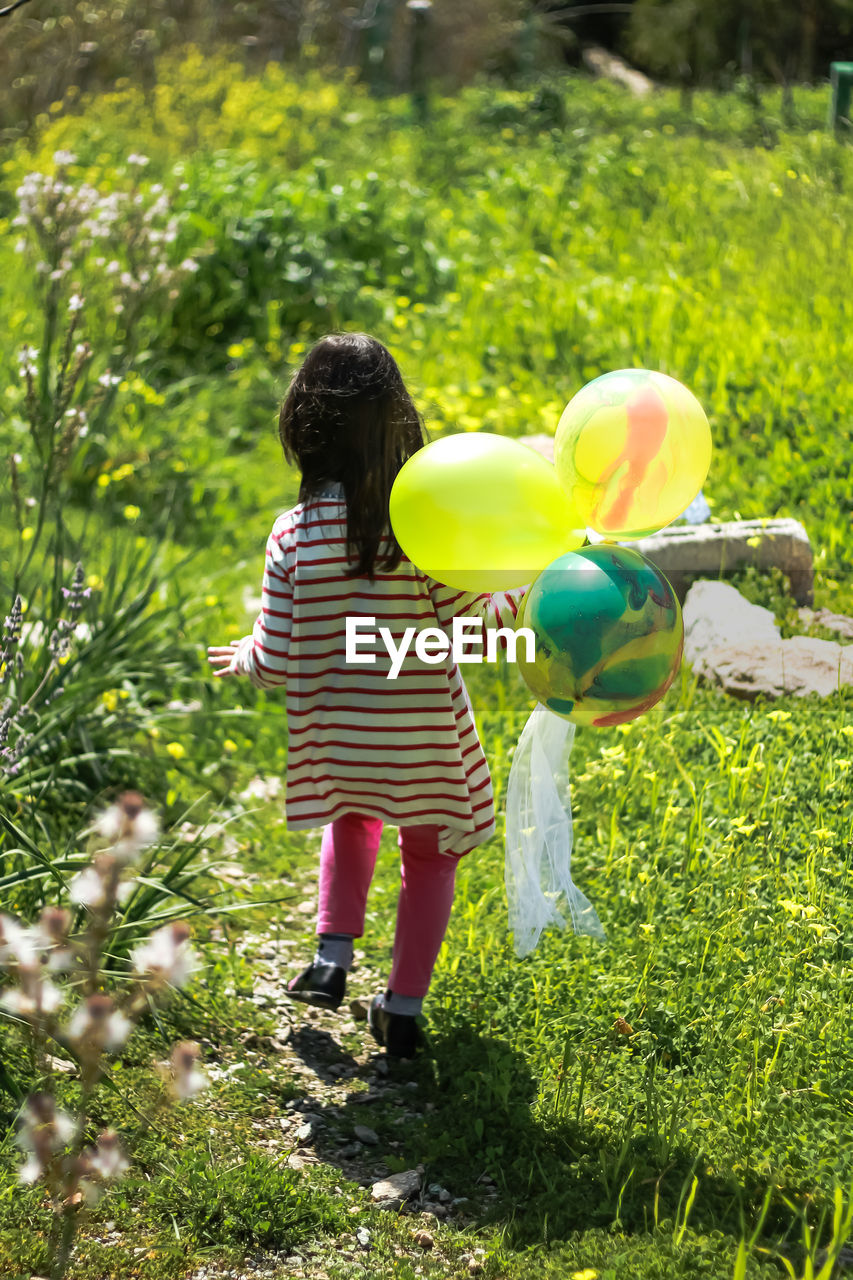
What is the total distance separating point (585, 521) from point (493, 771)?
149 centimetres

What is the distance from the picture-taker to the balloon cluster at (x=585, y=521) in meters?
2.07

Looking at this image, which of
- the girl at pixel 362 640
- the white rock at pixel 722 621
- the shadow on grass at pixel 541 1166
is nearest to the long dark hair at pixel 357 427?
the girl at pixel 362 640

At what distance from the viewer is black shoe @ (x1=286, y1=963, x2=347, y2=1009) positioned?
8.72ft

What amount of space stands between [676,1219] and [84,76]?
11.8 meters

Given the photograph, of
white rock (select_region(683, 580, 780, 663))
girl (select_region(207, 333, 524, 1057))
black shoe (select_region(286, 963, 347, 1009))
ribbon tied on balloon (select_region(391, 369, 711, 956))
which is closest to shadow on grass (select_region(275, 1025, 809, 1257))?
black shoe (select_region(286, 963, 347, 1009))

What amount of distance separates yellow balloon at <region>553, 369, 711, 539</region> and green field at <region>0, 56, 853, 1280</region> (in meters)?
0.76

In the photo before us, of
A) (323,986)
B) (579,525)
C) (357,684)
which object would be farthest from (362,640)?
(323,986)

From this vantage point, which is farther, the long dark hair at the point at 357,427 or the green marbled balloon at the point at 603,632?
the long dark hair at the point at 357,427

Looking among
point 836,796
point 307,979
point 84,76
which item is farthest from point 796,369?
point 84,76

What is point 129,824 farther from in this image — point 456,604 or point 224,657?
point 224,657

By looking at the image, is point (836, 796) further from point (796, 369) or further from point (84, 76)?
point (84, 76)

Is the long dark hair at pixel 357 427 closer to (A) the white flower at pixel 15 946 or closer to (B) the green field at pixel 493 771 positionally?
(B) the green field at pixel 493 771

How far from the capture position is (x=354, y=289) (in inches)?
274

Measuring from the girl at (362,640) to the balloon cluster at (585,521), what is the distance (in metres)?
0.27
